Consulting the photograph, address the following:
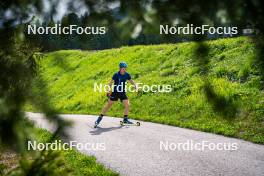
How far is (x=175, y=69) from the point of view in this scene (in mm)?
22719

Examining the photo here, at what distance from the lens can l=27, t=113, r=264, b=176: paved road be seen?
7.52 m

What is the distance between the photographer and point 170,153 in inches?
356

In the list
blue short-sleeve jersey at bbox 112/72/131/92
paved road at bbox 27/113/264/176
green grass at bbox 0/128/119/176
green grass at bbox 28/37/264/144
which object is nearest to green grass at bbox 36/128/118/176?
green grass at bbox 0/128/119/176

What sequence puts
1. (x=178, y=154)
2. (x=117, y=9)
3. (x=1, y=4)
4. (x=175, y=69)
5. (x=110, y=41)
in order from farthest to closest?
(x=175, y=69) → (x=178, y=154) → (x=1, y=4) → (x=110, y=41) → (x=117, y=9)

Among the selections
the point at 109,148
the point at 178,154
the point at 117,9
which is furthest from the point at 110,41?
the point at 109,148

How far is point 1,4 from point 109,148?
→ 7254mm

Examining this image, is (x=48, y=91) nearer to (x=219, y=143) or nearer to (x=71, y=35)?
(x=71, y=35)

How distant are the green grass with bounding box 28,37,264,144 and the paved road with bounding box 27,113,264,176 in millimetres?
770

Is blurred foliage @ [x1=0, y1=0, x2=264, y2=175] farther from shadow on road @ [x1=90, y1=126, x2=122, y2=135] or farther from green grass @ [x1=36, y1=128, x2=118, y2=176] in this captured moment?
shadow on road @ [x1=90, y1=126, x2=122, y2=135]

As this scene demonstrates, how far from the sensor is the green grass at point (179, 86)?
38.2 ft

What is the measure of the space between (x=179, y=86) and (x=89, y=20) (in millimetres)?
16716

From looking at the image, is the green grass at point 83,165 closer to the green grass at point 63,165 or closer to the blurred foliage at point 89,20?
the green grass at point 63,165

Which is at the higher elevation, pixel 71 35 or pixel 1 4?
pixel 1 4

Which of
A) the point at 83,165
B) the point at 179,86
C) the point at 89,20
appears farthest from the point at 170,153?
the point at 179,86
